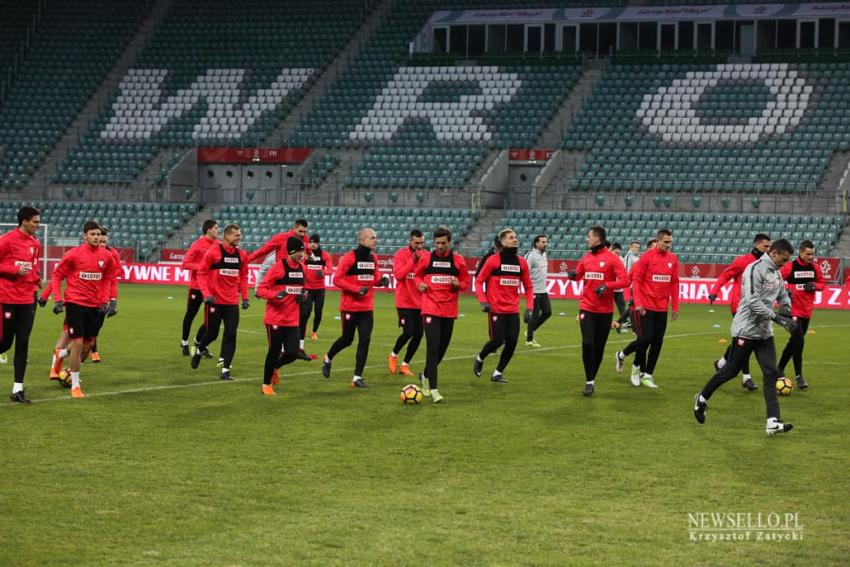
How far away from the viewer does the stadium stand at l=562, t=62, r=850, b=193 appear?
49281 millimetres

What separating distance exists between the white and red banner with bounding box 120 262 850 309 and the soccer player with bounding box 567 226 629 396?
19.7 meters

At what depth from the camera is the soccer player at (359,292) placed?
18.7m

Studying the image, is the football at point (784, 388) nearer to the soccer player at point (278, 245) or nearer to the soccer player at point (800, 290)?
the soccer player at point (800, 290)

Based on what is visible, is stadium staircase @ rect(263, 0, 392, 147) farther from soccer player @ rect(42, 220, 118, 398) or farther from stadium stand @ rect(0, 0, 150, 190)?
soccer player @ rect(42, 220, 118, 398)

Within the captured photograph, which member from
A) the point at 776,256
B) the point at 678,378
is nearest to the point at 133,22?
the point at 678,378

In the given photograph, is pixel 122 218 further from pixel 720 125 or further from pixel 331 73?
pixel 720 125

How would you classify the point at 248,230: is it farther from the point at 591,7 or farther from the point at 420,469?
the point at 420,469

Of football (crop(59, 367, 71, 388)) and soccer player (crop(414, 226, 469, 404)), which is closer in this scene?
soccer player (crop(414, 226, 469, 404))

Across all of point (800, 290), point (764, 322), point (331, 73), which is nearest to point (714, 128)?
point (331, 73)

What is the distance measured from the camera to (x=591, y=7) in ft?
191

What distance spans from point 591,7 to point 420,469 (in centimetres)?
4873

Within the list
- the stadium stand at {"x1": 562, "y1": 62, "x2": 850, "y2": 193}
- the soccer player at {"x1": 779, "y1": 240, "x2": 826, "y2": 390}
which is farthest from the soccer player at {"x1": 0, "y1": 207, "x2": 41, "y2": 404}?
the stadium stand at {"x1": 562, "y1": 62, "x2": 850, "y2": 193}

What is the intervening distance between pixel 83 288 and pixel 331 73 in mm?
44311

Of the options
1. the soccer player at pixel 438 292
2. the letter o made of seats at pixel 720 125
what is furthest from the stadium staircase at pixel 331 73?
the soccer player at pixel 438 292
